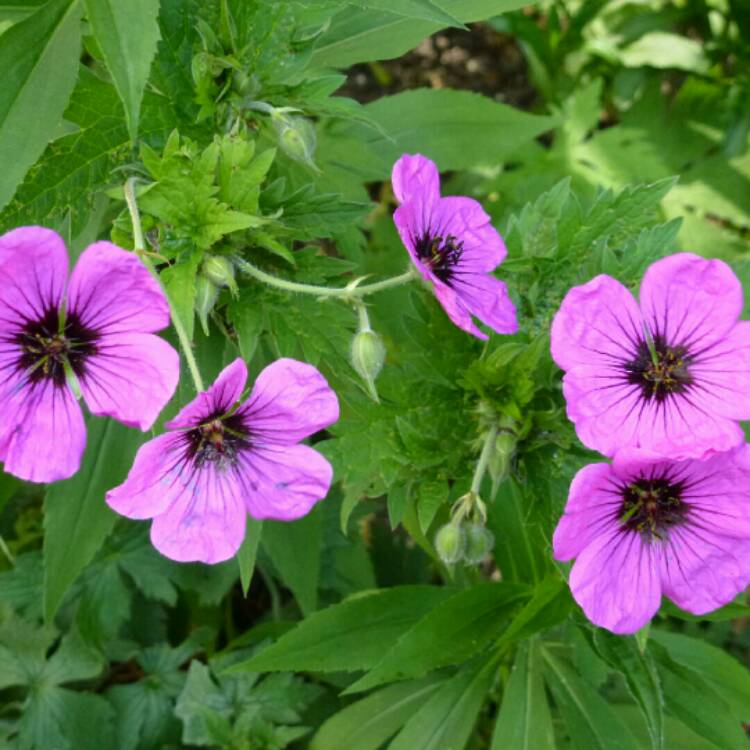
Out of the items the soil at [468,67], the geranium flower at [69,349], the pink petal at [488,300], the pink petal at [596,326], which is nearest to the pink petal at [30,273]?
the geranium flower at [69,349]

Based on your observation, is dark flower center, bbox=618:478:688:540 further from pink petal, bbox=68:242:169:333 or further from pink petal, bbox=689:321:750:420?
pink petal, bbox=68:242:169:333

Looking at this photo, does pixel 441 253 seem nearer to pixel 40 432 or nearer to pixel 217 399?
pixel 217 399

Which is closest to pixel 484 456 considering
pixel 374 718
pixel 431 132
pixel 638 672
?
pixel 638 672

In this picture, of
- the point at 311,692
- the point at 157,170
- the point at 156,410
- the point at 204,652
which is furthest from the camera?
the point at 204,652

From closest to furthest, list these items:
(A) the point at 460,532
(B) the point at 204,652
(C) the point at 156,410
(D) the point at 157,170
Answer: (C) the point at 156,410 → (D) the point at 157,170 → (A) the point at 460,532 → (B) the point at 204,652

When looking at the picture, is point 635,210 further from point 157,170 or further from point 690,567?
point 157,170

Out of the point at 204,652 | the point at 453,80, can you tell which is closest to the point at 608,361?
the point at 204,652

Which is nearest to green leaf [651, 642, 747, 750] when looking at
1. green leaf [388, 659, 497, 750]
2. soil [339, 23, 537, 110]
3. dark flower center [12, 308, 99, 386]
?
green leaf [388, 659, 497, 750]
